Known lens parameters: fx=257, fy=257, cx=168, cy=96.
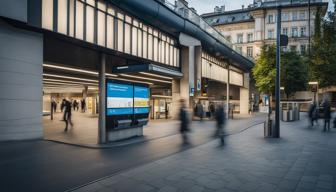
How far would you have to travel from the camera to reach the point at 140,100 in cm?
1202

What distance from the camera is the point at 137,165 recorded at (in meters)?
6.93

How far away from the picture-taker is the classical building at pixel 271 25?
175 feet

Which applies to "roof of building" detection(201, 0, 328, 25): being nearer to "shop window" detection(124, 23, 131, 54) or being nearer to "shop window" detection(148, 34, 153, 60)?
"shop window" detection(148, 34, 153, 60)

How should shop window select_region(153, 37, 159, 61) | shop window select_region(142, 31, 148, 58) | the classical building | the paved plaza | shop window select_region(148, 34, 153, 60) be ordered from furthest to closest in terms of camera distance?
the classical building → shop window select_region(153, 37, 159, 61) → shop window select_region(148, 34, 153, 60) → shop window select_region(142, 31, 148, 58) → the paved plaza

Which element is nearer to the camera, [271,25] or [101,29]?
[101,29]

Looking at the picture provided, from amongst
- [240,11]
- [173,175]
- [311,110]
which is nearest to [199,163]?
[173,175]

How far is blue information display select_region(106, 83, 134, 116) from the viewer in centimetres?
1013

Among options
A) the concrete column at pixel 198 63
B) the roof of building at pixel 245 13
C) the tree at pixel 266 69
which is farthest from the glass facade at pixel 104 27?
the roof of building at pixel 245 13

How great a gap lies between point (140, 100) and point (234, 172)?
6700 mm

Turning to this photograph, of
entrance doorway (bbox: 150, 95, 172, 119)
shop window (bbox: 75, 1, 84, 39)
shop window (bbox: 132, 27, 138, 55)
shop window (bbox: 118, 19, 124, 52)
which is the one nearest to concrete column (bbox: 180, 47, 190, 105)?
entrance doorway (bbox: 150, 95, 172, 119)

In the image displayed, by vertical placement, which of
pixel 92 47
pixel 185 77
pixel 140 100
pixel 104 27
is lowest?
pixel 140 100

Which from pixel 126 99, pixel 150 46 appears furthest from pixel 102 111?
pixel 150 46

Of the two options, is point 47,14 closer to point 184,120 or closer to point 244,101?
point 184,120

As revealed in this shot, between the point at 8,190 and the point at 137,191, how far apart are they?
251cm
